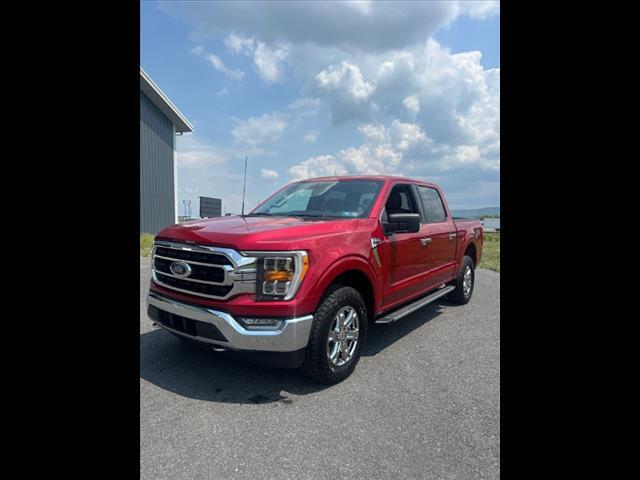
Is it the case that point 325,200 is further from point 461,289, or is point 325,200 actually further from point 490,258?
point 490,258

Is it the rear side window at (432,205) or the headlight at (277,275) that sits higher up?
the rear side window at (432,205)

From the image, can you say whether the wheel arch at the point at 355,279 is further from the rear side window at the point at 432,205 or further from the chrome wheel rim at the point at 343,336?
the rear side window at the point at 432,205

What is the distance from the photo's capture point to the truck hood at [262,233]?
2656 millimetres

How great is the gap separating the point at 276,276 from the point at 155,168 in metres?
14.3

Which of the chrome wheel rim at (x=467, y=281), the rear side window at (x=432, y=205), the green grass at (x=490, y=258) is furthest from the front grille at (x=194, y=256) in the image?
the green grass at (x=490, y=258)

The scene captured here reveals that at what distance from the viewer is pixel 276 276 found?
2.64m

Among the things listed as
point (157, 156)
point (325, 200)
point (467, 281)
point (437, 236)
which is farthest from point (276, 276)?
point (157, 156)

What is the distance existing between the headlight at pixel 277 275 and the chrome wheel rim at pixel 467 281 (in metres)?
4.16

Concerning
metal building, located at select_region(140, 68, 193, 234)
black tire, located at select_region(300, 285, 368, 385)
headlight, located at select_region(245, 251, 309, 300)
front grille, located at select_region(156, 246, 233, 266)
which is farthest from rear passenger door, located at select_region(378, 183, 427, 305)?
metal building, located at select_region(140, 68, 193, 234)
